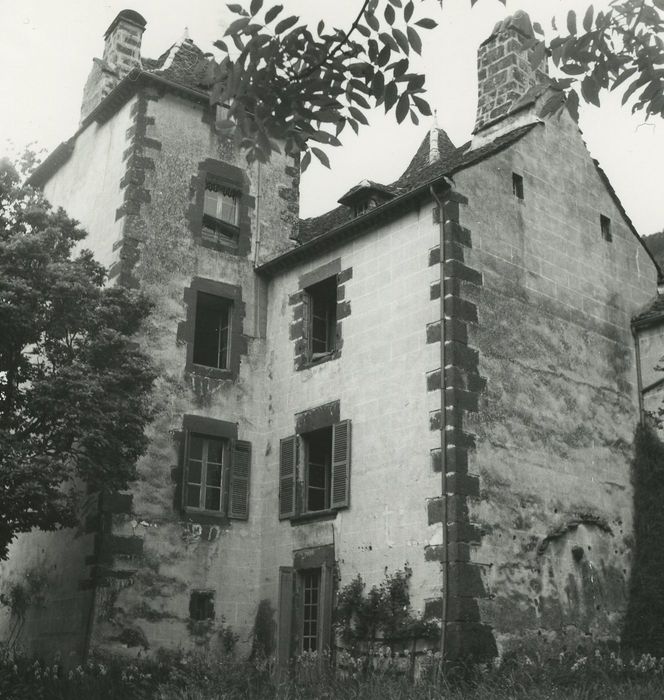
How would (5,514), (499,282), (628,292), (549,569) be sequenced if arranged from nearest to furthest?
(5,514)
(549,569)
(499,282)
(628,292)

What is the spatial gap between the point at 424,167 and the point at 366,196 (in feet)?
11.0

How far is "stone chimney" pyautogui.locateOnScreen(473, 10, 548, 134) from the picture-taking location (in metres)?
18.4

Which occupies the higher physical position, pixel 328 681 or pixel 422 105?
pixel 422 105

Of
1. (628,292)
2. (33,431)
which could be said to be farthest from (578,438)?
(33,431)

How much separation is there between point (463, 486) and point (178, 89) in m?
9.96

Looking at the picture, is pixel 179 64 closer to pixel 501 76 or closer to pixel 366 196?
pixel 366 196

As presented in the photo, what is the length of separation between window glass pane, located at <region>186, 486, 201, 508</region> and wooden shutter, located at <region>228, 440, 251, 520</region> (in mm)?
569

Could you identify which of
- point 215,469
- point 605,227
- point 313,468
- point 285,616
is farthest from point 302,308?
point 605,227

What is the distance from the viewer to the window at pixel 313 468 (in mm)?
16000

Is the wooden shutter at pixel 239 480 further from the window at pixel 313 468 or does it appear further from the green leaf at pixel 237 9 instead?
the green leaf at pixel 237 9

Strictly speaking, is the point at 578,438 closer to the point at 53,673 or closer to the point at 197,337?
the point at 197,337

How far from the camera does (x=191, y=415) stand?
1711cm

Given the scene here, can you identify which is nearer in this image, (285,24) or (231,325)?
(285,24)

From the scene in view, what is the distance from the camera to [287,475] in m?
17.0
